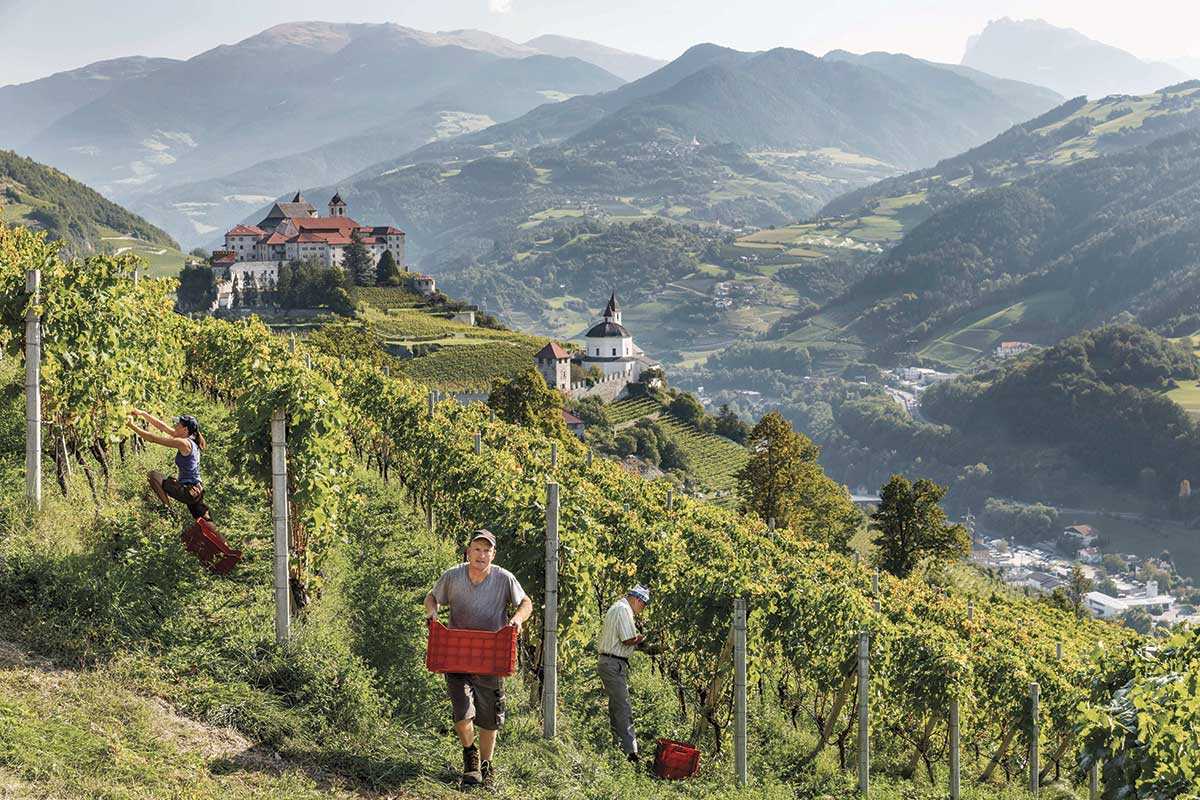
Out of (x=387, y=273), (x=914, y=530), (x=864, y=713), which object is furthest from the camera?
(x=387, y=273)

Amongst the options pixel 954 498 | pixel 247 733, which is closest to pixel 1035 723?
pixel 247 733

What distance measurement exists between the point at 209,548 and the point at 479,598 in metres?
3.45

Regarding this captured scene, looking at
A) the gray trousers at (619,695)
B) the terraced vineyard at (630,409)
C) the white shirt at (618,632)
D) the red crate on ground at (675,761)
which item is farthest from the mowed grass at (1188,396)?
the white shirt at (618,632)

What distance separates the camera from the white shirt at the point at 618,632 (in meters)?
9.44

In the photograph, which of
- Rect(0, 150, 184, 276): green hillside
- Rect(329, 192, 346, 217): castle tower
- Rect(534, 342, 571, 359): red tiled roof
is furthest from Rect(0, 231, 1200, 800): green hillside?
Rect(0, 150, 184, 276): green hillside

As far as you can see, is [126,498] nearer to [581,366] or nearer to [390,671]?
[390,671]

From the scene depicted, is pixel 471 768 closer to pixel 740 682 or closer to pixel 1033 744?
pixel 740 682

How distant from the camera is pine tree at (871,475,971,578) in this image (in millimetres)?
37719

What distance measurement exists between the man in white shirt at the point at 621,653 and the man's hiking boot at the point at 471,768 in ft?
6.33

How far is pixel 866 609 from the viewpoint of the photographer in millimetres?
14141

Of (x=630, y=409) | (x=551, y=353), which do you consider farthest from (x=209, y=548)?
(x=551, y=353)

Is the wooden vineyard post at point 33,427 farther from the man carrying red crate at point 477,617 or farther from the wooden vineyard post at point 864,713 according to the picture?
the wooden vineyard post at point 864,713

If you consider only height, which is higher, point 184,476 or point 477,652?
point 184,476

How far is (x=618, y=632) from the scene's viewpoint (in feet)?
31.1
